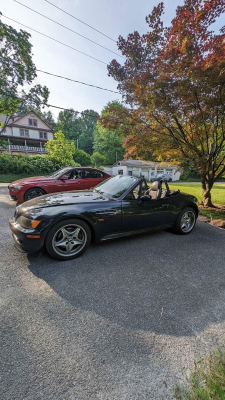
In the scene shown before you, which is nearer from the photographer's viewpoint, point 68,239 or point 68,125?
point 68,239

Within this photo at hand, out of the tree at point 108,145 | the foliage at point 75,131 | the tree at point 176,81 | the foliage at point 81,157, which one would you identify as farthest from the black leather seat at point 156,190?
the foliage at point 75,131

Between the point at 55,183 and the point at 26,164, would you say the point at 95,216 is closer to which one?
the point at 55,183

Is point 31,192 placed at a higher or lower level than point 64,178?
lower

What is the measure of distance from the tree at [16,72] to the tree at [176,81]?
Answer: 10.8 meters

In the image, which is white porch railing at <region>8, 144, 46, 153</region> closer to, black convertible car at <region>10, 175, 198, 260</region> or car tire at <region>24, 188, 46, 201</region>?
car tire at <region>24, 188, 46, 201</region>

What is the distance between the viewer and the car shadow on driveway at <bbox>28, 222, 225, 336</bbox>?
1.82 metres

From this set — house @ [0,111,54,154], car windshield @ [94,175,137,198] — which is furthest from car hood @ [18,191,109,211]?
house @ [0,111,54,154]

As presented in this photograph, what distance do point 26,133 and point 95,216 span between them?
3575cm

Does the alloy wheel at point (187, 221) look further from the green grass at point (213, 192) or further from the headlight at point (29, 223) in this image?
the green grass at point (213, 192)

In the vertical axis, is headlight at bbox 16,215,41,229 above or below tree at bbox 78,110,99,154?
below

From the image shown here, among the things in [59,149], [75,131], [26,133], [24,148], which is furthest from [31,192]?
[75,131]

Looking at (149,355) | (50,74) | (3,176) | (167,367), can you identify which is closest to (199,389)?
(167,367)

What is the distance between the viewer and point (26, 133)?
3244 centimetres

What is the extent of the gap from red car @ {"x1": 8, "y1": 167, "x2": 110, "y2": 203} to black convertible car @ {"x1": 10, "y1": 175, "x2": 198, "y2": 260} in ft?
8.17
